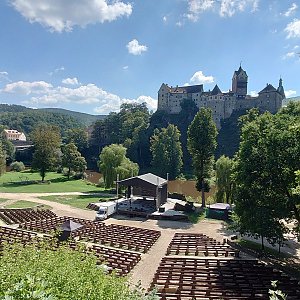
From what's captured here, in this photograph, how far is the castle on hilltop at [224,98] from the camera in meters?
108

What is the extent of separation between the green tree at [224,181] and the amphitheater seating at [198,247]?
1433 cm

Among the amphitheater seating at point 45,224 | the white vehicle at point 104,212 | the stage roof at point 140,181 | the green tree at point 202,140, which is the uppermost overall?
the green tree at point 202,140

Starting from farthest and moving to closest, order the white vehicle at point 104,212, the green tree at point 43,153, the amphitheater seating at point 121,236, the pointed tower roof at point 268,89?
the pointed tower roof at point 268,89 → the green tree at point 43,153 → the white vehicle at point 104,212 → the amphitheater seating at point 121,236

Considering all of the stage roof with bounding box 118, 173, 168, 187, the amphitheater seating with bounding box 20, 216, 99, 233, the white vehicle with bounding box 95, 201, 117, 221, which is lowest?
the amphitheater seating with bounding box 20, 216, 99, 233

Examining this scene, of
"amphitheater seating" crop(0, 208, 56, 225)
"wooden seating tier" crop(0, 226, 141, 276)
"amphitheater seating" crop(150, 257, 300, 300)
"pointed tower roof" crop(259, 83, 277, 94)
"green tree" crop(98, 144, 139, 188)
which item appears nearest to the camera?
"amphitheater seating" crop(150, 257, 300, 300)

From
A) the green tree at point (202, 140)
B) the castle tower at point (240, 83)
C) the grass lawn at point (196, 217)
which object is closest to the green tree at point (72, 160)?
the green tree at point (202, 140)

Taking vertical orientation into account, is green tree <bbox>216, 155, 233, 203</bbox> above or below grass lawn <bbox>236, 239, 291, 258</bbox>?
above

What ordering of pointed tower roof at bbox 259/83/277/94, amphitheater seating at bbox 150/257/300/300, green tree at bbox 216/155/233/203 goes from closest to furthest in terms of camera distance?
amphitheater seating at bbox 150/257/300/300
green tree at bbox 216/155/233/203
pointed tower roof at bbox 259/83/277/94

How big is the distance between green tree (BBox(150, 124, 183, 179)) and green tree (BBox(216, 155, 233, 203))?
134ft

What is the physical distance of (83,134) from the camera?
118688 millimetres

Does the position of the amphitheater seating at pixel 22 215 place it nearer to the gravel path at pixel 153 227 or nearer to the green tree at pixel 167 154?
the gravel path at pixel 153 227

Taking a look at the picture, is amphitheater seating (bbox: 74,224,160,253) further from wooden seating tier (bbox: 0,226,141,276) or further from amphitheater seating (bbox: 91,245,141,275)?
amphitheater seating (bbox: 91,245,141,275)

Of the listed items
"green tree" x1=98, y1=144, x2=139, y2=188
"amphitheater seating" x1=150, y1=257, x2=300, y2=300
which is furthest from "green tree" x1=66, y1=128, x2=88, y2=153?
"amphitheater seating" x1=150, y1=257, x2=300, y2=300

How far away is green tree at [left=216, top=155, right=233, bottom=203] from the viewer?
139ft
